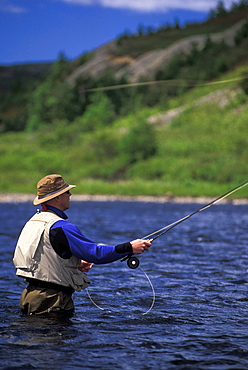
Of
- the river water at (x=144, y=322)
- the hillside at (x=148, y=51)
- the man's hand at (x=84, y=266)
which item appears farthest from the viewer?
the hillside at (x=148, y=51)

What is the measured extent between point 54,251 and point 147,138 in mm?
52155

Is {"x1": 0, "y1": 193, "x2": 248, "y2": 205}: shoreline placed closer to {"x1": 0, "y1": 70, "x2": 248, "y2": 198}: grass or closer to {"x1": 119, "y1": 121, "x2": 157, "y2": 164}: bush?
{"x1": 0, "y1": 70, "x2": 248, "y2": 198}: grass

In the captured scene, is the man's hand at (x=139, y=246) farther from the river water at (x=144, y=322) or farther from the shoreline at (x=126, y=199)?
the shoreline at (x=126, y=199)

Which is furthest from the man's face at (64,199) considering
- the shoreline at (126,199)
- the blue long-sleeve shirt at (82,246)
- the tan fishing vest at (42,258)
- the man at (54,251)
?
the shoreline at (126,199)

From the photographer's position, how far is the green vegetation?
50.5m

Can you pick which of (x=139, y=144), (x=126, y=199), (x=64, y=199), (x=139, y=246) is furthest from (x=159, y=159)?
(x=139, y=246)

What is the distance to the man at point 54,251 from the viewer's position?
18.2 feet

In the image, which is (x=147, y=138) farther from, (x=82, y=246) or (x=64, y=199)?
(x=82, y=246)

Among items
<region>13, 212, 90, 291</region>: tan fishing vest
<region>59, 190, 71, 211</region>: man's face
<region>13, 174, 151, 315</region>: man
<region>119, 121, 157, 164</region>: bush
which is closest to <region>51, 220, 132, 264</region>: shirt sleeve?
<region>13, 174, 151, 315</region>: man

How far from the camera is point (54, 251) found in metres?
5.69

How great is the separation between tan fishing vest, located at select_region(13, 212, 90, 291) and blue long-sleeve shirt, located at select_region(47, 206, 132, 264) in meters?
0.10

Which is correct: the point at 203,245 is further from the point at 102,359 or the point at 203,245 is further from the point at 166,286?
the point at 102,359

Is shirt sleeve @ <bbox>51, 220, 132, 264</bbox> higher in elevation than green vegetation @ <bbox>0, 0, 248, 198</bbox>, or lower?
lower

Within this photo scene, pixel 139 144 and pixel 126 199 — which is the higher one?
pixel 139 144
